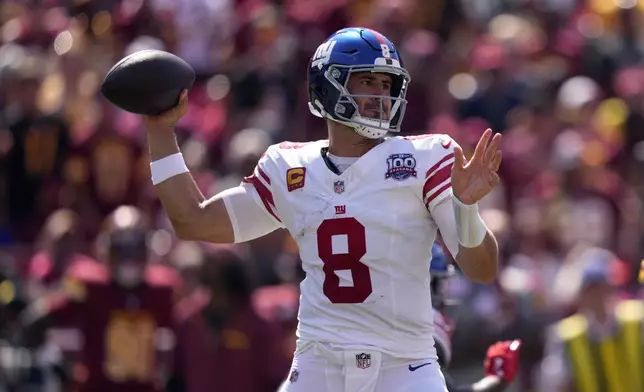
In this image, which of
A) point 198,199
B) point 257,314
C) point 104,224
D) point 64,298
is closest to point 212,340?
point 257,314

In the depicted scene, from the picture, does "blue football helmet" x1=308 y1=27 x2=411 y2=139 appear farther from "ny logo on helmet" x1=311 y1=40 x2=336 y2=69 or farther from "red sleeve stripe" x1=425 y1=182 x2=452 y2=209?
"red sleeve stripe" x1=425 y1=182 x2=452 y2=209

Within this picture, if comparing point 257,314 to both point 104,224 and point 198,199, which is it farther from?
point 198,199

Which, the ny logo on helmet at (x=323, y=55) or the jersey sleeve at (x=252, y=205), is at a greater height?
the ny logo on helmet at (x=323, y=55)

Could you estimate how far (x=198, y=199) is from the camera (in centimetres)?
519

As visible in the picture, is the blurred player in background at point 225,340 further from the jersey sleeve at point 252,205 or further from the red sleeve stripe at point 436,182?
the red sleeve stripe at point 436,182

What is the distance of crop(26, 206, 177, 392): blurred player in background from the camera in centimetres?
836

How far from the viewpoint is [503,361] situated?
18.9ft

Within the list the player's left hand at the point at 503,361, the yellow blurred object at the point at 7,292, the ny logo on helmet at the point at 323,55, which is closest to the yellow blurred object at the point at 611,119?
the yellow blurred object at the point at 7,292

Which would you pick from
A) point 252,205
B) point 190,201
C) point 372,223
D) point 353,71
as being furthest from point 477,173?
point 190,201

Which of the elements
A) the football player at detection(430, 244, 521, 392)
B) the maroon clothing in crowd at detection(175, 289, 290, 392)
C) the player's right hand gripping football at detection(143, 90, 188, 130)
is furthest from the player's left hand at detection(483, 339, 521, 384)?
the maroon clothing in crowd at detection(175, 289, 290, 392)

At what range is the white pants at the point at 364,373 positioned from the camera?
15.6 ft

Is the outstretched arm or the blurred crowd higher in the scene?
the outstretched arm

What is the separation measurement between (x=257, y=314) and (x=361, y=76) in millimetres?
3570

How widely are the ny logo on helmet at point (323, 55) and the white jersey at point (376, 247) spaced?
399 millimetres
